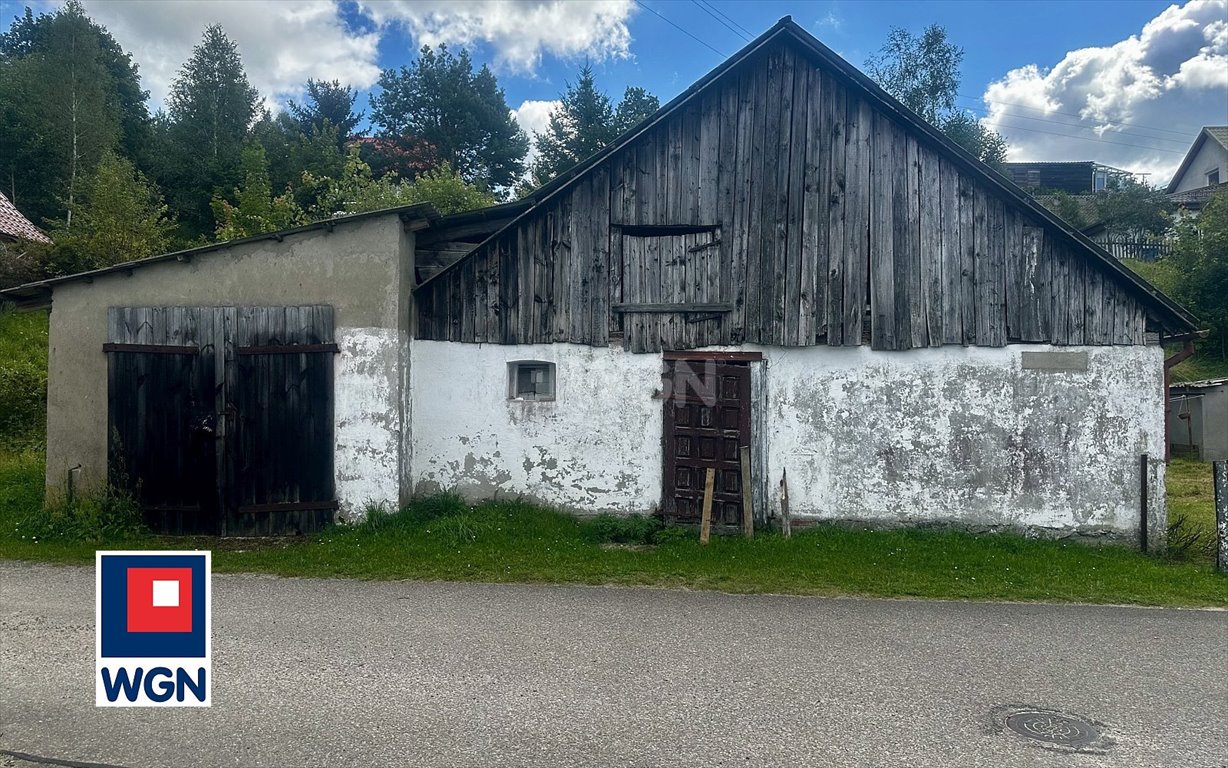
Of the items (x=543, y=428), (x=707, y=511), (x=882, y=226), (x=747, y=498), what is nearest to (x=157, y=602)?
(x=543, y=428)

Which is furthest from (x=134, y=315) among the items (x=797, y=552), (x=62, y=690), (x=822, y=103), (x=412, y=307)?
(x=822, y=103)

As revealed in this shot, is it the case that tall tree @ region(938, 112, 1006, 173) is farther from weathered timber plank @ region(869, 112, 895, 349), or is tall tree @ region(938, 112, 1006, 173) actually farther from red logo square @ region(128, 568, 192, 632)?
red logo square @ region(128, 568, 192, 632)

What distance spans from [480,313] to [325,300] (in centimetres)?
208

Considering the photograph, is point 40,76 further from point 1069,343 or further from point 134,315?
point 1069,343

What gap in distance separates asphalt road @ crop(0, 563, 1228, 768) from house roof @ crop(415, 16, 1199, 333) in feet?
14.2

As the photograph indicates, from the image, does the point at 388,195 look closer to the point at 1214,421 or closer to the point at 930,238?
the point at 930,238

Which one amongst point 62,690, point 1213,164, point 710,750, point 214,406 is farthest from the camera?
point 1213,164

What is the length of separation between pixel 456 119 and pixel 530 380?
115 ft

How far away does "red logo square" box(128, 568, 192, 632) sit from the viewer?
4773 mm

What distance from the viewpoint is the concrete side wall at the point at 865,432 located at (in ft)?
31.8

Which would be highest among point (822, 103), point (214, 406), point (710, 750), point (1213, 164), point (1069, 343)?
point (1213, 164)

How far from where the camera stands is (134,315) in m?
9.62

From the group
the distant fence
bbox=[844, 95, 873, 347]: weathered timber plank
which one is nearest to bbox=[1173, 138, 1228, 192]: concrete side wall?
the distant fence

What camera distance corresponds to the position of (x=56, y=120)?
31922 mm
